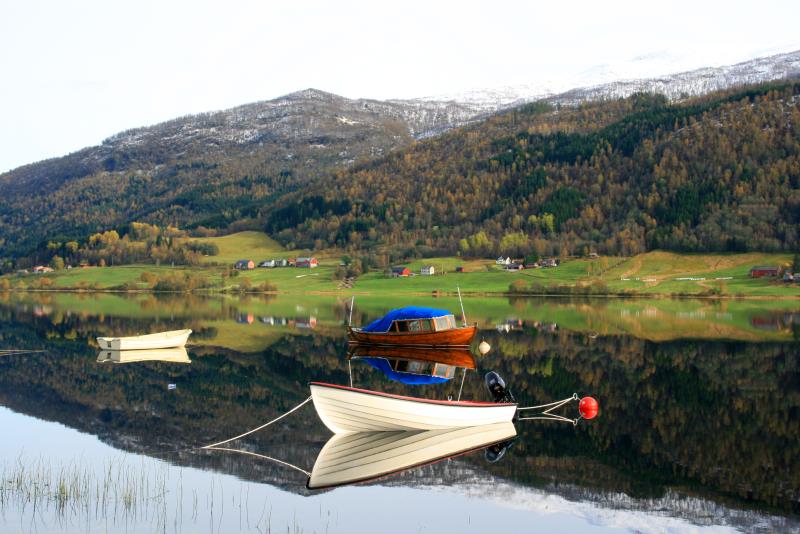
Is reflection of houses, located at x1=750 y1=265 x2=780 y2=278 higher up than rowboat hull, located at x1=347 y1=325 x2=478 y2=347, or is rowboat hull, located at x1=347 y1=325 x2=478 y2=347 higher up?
rowboat hull, located at x1=347 y1=325 x2=478 y2=347

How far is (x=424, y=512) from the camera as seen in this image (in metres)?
23.1

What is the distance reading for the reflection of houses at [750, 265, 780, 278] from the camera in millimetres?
145238

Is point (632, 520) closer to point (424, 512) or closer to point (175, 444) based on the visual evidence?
point (424, 512)

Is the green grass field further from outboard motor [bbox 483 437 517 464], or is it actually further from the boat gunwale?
outboard motor [bbox 483 437 517 464]

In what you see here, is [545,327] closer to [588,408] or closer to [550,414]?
[550,414]

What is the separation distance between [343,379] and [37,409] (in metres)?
15.8

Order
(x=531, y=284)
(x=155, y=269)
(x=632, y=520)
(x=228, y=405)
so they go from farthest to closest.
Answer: (x=155, y=269), (x=531, y=284), (x=228, y=405), (x=632, y=520)

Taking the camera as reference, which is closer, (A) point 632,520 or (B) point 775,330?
(A) point 632,520

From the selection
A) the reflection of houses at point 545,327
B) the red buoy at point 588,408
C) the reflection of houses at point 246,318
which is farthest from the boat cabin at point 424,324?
the red buoy at point 588,408

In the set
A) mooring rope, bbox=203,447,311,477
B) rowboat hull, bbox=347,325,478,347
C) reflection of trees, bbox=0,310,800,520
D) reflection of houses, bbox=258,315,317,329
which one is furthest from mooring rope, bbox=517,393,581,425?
reflection of houses, bbox=258,315,317,329

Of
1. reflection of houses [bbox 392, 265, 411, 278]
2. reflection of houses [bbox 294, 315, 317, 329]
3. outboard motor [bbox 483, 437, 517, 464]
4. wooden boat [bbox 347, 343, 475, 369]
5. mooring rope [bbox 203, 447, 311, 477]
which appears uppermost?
mooring rope [bbox 203, 447, 311, 477]

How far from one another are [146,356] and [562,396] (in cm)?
3315

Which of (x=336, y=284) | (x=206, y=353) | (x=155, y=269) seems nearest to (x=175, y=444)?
(x=206, y=353)

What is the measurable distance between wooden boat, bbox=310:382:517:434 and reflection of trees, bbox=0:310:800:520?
142 centimetres
